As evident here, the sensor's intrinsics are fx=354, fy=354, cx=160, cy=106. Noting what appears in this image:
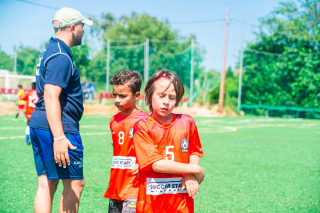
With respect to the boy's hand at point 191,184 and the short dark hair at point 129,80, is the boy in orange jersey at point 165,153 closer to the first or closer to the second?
the boy's hand at point 191,184

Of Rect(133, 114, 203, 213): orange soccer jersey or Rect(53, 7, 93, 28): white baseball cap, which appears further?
Rect(53, 7, 93, 28): white baseball cap

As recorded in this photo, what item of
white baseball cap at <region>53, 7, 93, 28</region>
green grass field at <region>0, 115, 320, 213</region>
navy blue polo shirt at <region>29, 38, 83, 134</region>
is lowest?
green grass field at <region>0, 115, 320, 213</region>

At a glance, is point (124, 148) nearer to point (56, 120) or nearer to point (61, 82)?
point (56, 120)

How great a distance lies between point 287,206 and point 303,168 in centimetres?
328

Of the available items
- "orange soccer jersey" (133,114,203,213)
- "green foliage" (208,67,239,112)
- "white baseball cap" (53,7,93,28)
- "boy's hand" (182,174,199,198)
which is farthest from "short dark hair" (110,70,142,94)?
"green foliage" (208,67,239,112)

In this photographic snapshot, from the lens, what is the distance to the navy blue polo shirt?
2.93 metres

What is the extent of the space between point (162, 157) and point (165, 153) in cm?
5

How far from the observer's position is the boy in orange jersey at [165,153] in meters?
2.41

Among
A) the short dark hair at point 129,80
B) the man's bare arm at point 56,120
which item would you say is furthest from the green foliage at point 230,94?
the man's bare arm at point 56,120

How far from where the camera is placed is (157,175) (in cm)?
249

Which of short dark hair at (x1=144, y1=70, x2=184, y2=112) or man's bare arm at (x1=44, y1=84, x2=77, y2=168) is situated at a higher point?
short dark hair at (x1=144, y1=70, x2=184, y2=112)

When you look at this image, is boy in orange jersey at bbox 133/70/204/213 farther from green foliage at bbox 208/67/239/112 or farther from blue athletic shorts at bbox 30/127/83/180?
green foliage at bbox 208/67/239/112

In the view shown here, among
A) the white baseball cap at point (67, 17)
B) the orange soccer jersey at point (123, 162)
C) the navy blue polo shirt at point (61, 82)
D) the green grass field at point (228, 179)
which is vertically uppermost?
the white baseball cap at point (67, 17)

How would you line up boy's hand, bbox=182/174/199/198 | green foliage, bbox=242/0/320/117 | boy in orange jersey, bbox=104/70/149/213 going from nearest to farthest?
boy's hand, bbox=182/174/199/198, boy in orange jersey, bbox=104/70/149/213, green foliage, bbox=242/0/320/117
